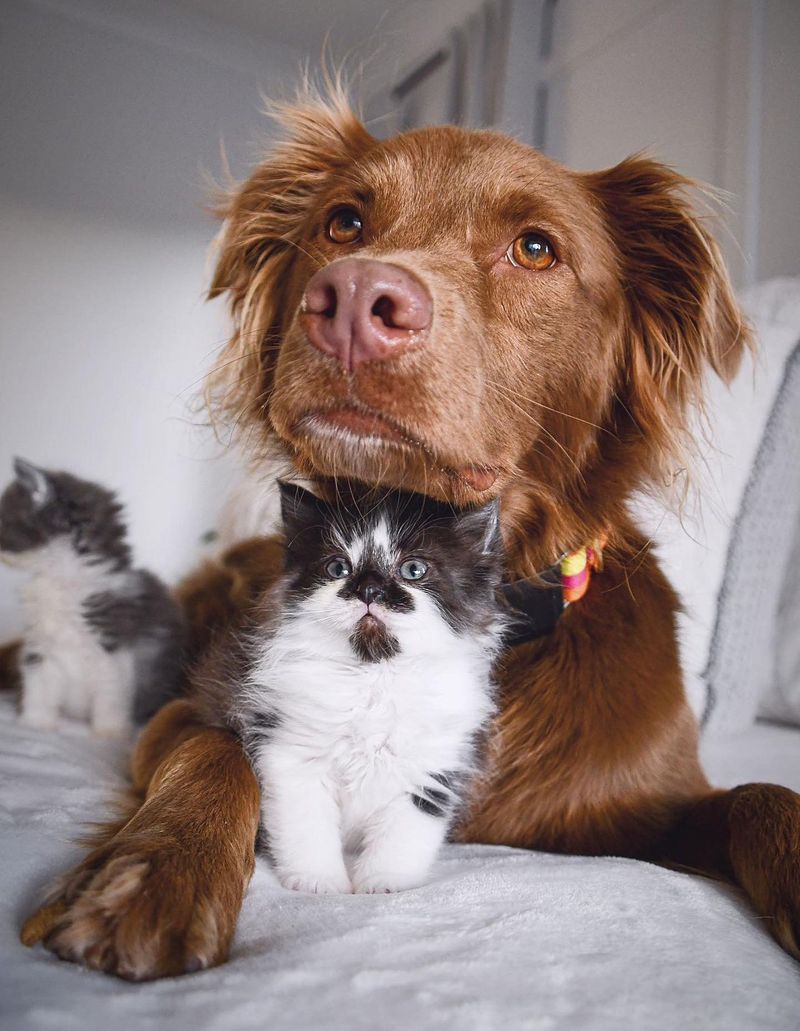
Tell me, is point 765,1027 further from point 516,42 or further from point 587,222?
point 516,42

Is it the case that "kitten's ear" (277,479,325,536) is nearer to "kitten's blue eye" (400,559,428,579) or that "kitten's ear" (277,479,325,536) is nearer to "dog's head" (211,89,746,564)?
"dog's head" (211,89,746,564)

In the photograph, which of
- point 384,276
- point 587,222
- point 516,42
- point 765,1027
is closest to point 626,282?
point 587,222

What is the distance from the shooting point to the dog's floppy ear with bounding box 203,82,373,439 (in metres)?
1.52

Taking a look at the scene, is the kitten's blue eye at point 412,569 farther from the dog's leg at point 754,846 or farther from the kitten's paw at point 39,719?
the kitten's paw at point 39,719

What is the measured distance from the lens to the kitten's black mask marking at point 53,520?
6.19 ft

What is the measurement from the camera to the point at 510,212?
1.19m

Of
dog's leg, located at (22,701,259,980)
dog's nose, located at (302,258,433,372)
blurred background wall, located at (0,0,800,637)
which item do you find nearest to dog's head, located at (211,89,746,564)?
dog's nose, located at (302,258,433,372)

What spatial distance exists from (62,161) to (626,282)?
13.1 ft

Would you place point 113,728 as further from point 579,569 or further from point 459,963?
point 459,963

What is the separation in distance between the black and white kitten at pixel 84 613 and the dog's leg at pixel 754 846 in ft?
3.73

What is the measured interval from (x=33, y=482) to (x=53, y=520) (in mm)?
113

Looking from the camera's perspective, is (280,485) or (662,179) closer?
(280,485)

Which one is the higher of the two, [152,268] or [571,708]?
[152,268]

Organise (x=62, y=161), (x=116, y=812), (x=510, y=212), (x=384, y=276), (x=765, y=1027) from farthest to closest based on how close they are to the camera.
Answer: (x=62, y=161)
(x=510, y=212)
(x=116, y=812)
(x=384, y=276)
(x=765, y=1027)
